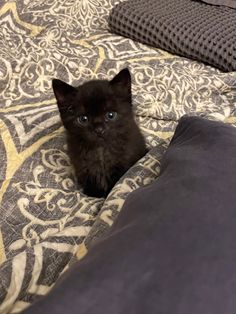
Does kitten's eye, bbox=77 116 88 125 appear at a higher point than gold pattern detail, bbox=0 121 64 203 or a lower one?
higher

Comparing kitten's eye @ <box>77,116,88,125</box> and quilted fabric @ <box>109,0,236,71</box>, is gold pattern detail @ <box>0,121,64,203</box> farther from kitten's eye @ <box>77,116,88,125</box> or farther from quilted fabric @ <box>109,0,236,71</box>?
quilted fabric @ <box>109,0,236,71</box>

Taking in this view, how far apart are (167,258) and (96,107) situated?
0.59 metres

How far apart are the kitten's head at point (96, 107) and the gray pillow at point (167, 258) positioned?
407 mm

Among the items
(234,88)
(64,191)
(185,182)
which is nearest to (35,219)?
(64,191)

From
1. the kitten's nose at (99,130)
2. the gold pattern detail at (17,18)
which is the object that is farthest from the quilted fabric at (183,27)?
the kitten's nose at (99,130)

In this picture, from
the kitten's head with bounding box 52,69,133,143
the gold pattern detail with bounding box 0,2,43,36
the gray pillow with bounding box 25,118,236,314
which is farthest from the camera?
the gold pattern detail with bounding box 0,2,43,36

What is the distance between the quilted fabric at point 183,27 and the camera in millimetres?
1473

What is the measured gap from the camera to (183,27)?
154 cm

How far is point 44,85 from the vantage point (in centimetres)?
141

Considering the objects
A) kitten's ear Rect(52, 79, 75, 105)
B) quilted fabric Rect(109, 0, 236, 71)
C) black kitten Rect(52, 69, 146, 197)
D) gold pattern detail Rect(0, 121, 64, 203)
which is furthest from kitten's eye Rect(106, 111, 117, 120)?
quilted fabric Rect(109, 0, 236, 71)

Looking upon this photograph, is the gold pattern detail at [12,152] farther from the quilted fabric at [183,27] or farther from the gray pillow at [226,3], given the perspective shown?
the gray pillow at [226,3]

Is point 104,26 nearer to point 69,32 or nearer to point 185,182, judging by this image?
point 69,32

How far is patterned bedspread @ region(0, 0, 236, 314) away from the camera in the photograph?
86 cm

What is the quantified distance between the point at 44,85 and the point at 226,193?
3.00 ft
